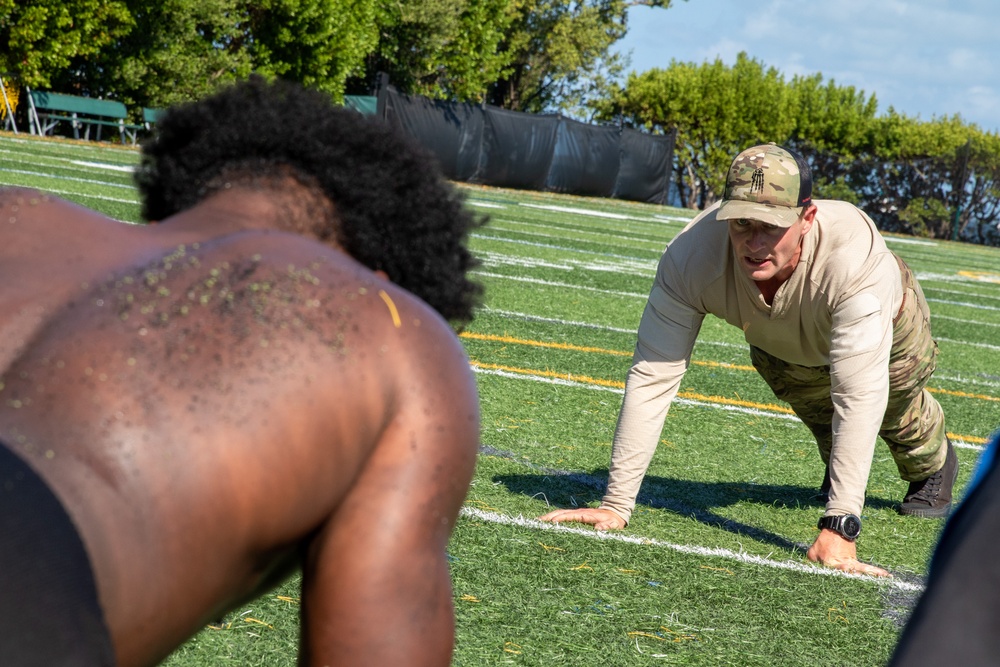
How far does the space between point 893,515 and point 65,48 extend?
24759 mm

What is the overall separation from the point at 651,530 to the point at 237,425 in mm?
3192

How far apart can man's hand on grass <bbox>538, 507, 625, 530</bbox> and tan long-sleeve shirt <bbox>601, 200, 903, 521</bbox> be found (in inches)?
1.7

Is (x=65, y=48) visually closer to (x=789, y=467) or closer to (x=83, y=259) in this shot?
(x=789, y=467)

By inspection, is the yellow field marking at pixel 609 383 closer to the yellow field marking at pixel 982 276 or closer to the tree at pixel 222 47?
the yellow field marking at pixel 982 276

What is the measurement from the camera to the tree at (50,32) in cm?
2569

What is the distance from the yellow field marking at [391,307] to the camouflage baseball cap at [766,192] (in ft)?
8.22

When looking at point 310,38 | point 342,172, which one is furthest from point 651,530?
point 310,38

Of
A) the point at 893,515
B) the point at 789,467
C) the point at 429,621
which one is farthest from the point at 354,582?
the point at 789,467

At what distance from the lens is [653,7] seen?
48.9 meters

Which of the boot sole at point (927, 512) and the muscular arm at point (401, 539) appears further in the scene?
the boot sole at point (927, 512)

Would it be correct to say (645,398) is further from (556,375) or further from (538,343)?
(538,343)

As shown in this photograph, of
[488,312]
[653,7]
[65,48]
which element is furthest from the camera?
[653,7]

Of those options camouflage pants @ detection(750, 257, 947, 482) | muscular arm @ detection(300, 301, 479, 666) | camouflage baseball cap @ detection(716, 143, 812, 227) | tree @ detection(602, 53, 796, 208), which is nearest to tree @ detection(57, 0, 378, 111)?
tree @ detection(602, 53, 796, 208)

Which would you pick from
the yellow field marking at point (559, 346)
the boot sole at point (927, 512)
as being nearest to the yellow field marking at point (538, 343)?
the yellow field marking at point (559, 346)
